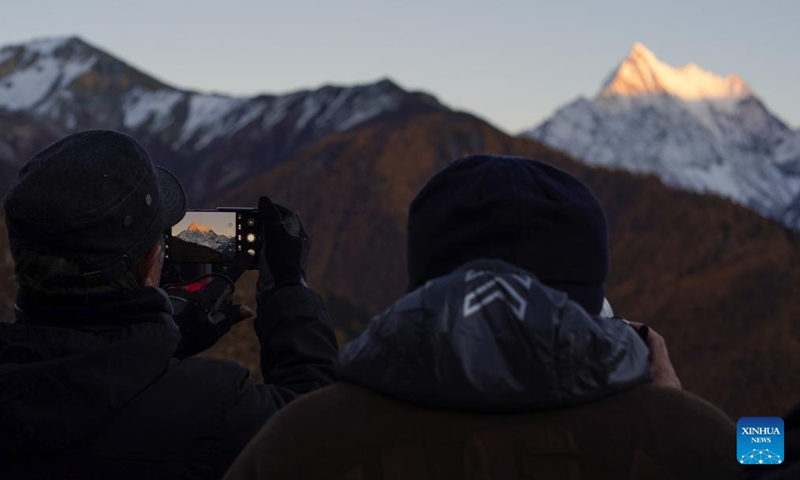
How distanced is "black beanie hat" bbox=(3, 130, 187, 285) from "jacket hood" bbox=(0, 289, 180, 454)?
0.10m

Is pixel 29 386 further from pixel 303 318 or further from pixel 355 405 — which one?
pixel 355 405

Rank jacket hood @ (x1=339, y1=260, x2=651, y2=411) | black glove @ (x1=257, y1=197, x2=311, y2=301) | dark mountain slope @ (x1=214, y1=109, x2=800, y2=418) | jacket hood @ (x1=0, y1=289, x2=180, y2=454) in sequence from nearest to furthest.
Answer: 1. jacket hood @ (x1=339, y1=260, x2=651, y2=411)
2. jacket hood @ (x1=0, y1=289, x2=180, y2=454)
3. black glove @ (x1=257, y1=197, x2=311, y2=301)
4. dark mountain slope @ (x1=214, y1=109, x2=800, y2=418)

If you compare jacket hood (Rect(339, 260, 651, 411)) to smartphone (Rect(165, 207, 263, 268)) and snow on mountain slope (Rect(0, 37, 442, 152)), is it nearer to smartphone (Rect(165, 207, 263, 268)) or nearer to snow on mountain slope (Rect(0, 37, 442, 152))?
smartphone (Rect(165, 207, 263, 268))

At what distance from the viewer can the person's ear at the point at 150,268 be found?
7.60ft

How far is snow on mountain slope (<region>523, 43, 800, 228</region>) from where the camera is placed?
69375 mm

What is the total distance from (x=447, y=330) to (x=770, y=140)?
81.2 meters

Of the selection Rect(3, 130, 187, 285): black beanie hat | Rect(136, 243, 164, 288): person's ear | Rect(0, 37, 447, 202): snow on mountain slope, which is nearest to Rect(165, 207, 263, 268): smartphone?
Rect(136, 243, 164, 288): person's ear

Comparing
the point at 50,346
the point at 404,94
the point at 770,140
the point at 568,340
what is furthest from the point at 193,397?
the point at 770,140

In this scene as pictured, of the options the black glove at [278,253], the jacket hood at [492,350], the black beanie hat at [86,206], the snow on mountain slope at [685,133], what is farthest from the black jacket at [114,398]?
the snow on mountain slope at [685,133]

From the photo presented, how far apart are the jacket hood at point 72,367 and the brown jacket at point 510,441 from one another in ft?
2.37

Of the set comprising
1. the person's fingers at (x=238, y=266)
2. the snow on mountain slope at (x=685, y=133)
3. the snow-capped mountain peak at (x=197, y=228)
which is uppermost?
the snow-capped mountain peak at (x=197, y=228)

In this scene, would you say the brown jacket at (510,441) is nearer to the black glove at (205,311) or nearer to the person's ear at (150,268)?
the person's ear at (150,268)

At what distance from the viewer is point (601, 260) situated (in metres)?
1.67

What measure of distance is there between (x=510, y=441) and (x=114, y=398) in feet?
3.28
